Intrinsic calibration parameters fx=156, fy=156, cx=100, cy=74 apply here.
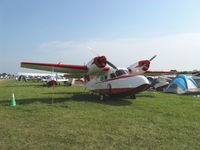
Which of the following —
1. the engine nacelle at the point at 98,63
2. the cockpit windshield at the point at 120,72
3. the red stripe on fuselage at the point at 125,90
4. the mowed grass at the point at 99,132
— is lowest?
the mowed grass at the point at 99,132

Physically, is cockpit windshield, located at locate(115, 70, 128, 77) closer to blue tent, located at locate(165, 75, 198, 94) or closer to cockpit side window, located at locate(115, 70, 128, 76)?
cockpit side window, located at locate(115, 70, 128, 76)

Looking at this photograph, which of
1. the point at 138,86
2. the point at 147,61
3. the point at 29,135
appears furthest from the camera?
the point at 147,61

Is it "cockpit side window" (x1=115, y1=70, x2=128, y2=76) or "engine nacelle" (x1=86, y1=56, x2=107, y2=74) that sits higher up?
"engine nacelle" (x1=86, y1=56, x2=107, y2=74)

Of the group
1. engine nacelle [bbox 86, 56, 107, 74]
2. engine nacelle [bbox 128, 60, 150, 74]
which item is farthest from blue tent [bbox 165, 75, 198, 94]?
engine nacelle [bbox 86, 56, 107, 74]

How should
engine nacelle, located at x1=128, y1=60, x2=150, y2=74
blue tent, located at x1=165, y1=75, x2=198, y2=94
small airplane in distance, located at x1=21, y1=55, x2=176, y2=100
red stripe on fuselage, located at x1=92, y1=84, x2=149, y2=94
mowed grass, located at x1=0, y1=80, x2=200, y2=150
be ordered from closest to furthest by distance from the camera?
1. mowed grass, located at x1=0, y1=80, x2=200, y2=150
2. red stripe on fuselage, located at x1=92, y1=84, x2=149, y2=94
3. small airplane in distance, located at x1=21, y1=55, x2=176, y2=100
4. engine nacelle, located at x1=128, y1=60, x2=150, y2=74
5. blue tent, located at x1=165, y1=75, x2=198, y2=94

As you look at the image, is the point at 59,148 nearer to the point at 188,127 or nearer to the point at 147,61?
the point at 188,127

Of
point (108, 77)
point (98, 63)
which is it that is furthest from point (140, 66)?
point (98, 63)

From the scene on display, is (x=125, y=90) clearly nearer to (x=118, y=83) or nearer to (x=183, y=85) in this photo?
(x=118, y=83)

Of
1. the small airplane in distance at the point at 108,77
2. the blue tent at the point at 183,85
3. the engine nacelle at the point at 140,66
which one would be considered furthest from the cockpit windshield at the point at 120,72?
the blue tent at the point at 183,85

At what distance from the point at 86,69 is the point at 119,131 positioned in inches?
264

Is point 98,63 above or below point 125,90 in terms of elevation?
above

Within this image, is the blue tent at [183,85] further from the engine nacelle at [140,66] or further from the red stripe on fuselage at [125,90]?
the red stripe on fuselage at [125,90]

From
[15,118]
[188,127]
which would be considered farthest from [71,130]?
[188,127]

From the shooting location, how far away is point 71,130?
15.6 feet
